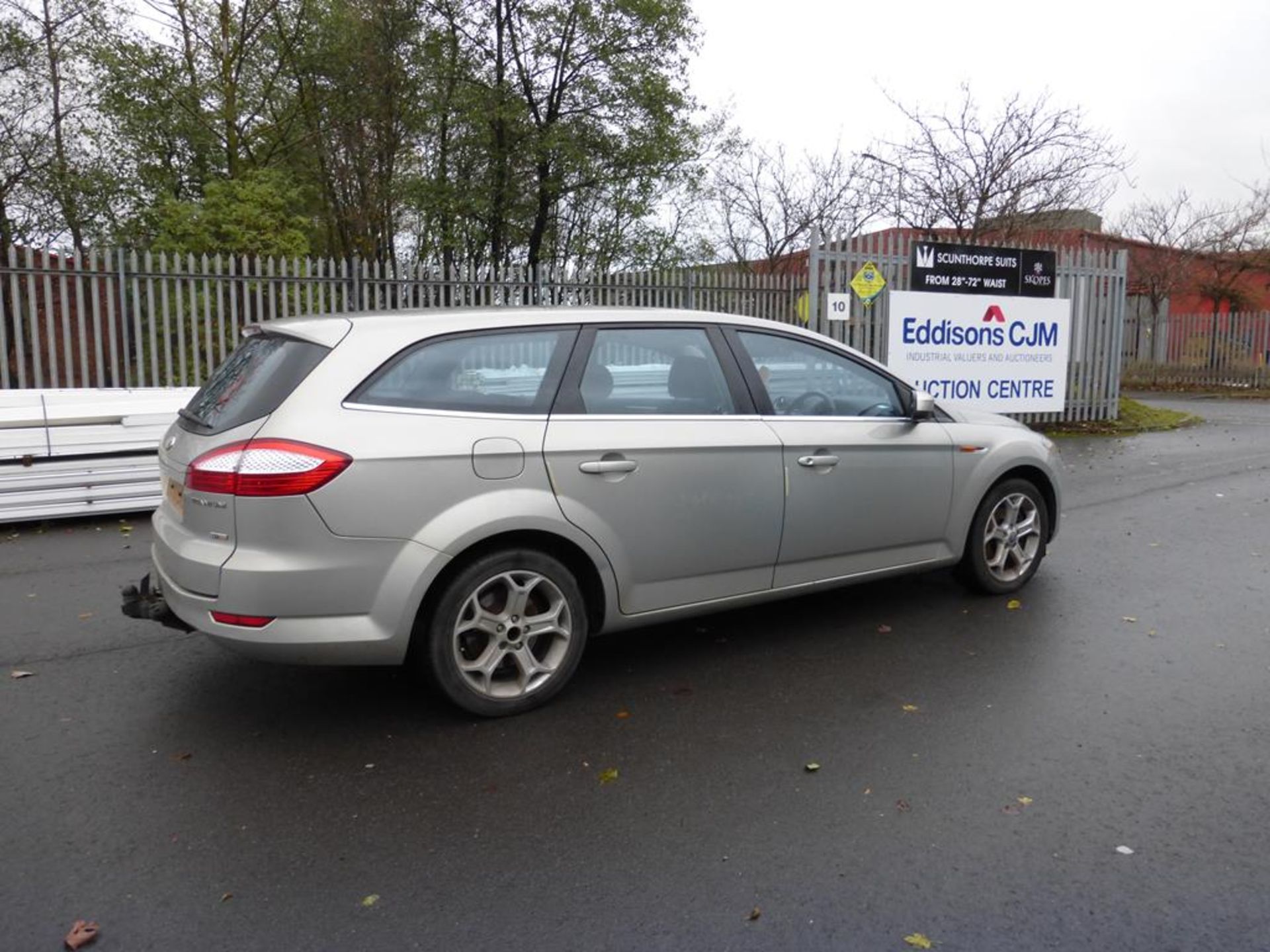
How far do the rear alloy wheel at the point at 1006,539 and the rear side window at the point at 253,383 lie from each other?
3684 mm

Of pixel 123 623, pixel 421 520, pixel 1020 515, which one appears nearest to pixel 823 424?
pixel 1020 515

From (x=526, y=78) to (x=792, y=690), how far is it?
2009 cm

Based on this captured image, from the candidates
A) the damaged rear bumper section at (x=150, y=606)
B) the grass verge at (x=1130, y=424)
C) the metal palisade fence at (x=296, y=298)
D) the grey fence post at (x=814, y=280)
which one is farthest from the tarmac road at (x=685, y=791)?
the grass verge at (x=1130, y=424)

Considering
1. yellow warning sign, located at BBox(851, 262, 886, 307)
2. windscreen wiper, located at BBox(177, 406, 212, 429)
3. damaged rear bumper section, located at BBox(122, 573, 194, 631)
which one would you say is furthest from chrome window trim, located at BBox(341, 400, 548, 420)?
yellow warning sign, located at BBox(851, 262, 886, 307)

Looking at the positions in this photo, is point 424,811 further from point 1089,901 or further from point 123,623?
point 123,623

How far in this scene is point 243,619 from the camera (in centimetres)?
371

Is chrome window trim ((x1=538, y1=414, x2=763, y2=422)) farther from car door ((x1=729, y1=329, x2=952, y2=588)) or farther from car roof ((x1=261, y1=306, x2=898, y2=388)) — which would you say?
car roof ((x1=261, y1=306, x2=898, y2=388))

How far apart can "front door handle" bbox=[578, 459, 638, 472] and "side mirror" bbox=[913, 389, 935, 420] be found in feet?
5.92

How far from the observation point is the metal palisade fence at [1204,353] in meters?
25.4

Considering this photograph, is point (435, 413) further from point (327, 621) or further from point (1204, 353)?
point (1204, 353)

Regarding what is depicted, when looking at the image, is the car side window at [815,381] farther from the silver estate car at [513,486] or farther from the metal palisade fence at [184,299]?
the metal palisade fence at [184,299]

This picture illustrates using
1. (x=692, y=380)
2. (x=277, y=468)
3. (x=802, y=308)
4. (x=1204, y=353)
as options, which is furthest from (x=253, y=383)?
(x=1204, y=353)

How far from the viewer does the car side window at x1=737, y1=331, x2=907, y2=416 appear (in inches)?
194

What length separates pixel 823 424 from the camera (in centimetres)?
498
